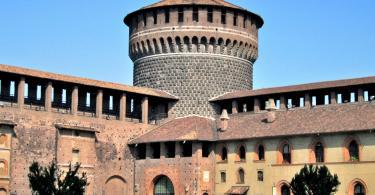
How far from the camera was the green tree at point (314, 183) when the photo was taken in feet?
147

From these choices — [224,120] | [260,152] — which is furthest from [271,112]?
[224,120]

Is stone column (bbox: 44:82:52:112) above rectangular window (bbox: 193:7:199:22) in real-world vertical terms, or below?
below

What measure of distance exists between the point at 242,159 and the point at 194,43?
1172 cm

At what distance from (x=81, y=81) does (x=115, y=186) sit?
874 centimetres

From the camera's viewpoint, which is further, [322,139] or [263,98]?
[263,98]

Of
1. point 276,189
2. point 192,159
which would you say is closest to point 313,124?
point 276,189

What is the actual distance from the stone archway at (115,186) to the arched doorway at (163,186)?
2.50 metres

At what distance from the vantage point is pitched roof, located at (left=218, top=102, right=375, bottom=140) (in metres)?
50.3

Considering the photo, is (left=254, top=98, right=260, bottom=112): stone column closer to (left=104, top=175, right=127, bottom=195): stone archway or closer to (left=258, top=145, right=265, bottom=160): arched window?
(left=258, top=145, right=265, bottom=160): arched window

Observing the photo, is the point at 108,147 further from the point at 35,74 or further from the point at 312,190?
the point at 312,190

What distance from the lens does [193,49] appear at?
2452 inches

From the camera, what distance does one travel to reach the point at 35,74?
171 ft

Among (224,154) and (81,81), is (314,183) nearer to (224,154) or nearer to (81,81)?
(224,154)

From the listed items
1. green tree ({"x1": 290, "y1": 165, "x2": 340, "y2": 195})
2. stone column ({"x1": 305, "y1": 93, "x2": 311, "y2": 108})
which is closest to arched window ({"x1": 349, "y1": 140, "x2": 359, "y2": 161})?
green tree ({"x1": 290, "y1": 165, "x2": 340, "y2": 195})
